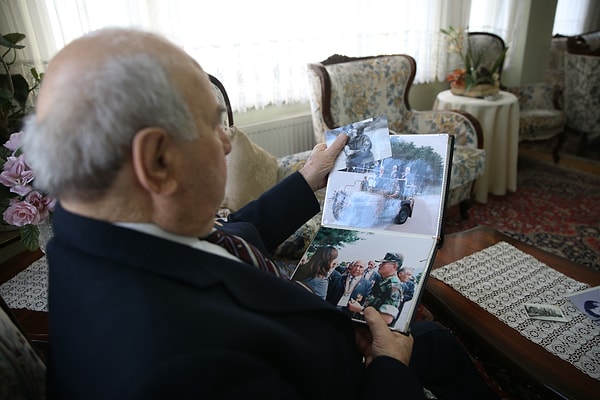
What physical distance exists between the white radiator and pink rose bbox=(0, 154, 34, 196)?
68.5 inches

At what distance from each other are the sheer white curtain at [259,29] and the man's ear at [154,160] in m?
1.64

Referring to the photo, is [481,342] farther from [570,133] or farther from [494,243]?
[570,133]

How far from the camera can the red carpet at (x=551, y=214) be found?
2.33 m

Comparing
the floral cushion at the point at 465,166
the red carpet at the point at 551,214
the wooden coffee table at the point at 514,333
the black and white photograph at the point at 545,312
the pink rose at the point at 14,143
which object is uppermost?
the pink rose at the point at 14,143

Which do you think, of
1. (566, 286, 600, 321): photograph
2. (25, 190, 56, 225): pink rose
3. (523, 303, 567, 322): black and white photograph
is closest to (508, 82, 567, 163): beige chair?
(566, 286, 600, 321): photograph

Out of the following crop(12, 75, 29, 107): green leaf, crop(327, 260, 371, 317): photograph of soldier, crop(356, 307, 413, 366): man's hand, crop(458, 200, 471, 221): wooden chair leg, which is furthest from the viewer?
crop(458, 200, 471, 221): wooden chair leg

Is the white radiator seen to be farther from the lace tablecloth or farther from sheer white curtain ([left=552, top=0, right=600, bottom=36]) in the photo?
sheer white curtain ([left=552, top=0, right=600, bottom=36])

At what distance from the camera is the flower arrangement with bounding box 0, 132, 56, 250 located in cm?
90

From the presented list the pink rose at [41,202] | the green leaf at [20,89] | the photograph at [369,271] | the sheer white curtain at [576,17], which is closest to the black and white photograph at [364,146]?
the photograph at [369,271]

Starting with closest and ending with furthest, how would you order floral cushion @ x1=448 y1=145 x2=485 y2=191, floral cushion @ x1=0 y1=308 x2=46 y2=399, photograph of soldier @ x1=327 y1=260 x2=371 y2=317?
floral cushion @ x1=0 y1=308 x2=46 y2=399
photograph of soldier @ x1=327 y1=260 x2=371 y2=317
floral cushion @ x1=448 y1=145 x2=485 y2=191

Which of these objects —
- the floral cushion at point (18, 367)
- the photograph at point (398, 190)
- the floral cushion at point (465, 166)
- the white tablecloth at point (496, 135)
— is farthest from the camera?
the white tablecloth at point (496, 135)

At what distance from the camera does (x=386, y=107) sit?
8.85 ft

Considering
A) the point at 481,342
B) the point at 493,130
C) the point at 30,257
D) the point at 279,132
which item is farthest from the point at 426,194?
the point at 493,130

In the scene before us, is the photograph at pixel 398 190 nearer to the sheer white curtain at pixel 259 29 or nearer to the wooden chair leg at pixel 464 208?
the sheer white curtain at pixel 259 29
